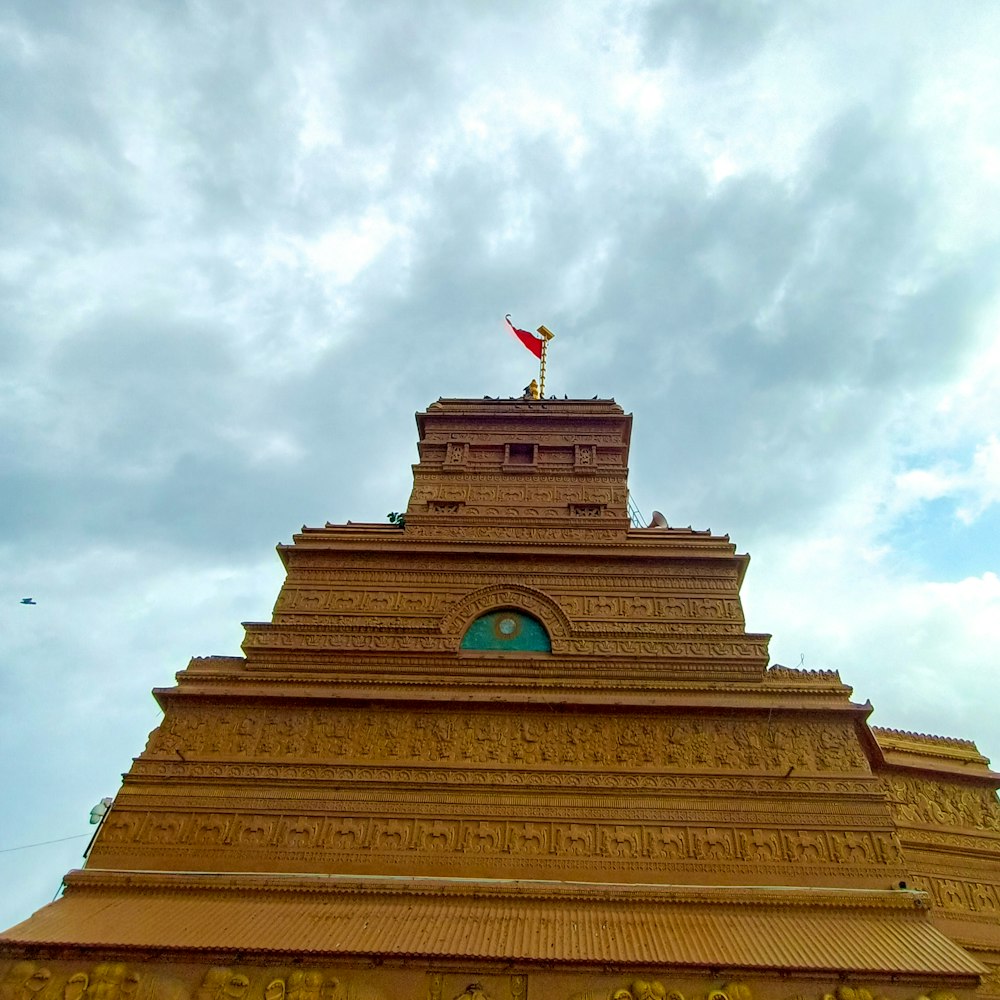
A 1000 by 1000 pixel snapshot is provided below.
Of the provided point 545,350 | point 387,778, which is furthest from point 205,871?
point 545,350

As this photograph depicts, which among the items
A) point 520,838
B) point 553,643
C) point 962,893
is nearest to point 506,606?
point 553,643

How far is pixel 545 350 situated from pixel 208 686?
1138 cm

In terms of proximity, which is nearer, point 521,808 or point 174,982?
point 174,982

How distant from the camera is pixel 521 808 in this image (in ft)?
33.4

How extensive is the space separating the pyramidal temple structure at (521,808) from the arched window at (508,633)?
38 mm

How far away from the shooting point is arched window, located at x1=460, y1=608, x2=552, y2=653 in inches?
477

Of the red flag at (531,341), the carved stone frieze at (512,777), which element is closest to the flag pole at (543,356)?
the red flag at (531,341)

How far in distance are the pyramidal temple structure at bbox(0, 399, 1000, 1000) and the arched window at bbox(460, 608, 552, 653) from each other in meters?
0.04

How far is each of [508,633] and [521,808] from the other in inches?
116

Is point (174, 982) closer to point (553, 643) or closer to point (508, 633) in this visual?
point (508, 633)

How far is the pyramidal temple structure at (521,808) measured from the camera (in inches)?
332

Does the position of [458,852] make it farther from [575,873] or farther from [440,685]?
[440,685]

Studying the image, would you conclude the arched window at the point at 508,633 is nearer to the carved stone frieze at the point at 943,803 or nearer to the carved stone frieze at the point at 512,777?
the carved stone frieze at the point at 512,777

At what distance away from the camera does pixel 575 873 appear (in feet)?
31.4
